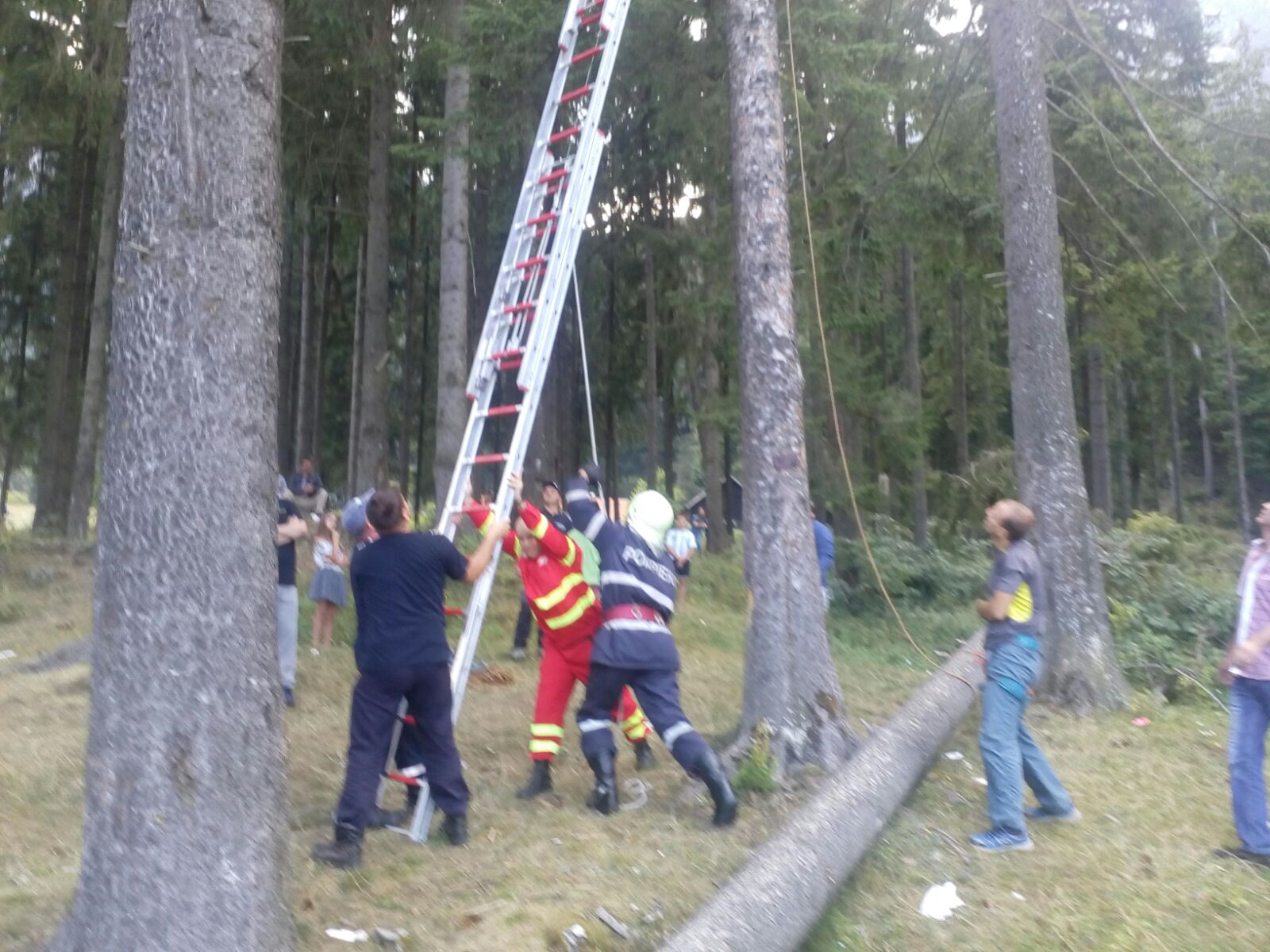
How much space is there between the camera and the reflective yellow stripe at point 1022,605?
6.23 meters

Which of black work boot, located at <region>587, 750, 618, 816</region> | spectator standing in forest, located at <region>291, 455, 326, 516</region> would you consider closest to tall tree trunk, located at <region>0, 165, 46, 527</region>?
spectator standing in forest, located at <region>291, 455, 326, 516</region>

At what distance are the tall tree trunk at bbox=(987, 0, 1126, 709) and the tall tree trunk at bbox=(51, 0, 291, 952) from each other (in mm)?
7491

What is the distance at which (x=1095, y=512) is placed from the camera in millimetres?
22109

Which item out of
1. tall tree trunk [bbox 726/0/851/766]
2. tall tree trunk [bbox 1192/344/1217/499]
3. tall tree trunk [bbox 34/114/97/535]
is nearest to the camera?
tall tree trunk [bbox 726/0/851/766]

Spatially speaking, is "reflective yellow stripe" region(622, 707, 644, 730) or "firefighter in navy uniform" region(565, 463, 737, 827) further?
"reflective yellow stripe" region(622, 707, 644, 730)

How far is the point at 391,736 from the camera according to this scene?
572cm

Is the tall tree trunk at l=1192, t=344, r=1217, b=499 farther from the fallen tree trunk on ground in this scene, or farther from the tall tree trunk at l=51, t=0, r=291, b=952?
the tall tree trunk at l=51, t=0, r=291, b=952

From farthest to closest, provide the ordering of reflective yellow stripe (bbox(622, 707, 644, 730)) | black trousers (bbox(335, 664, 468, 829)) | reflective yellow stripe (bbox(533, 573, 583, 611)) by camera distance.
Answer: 1. reflective yellow stripe (bbox(622, 707, 644, 730))
2. reflective yellow stripe (bbox(533, 573, 583, 611))
3. black trousers (bbox(335, 664, 468, 829))

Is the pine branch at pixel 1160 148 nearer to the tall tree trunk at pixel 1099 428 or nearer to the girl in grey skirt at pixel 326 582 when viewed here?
the girl in grey skirt at pixel 326 582

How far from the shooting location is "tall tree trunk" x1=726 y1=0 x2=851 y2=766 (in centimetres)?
704

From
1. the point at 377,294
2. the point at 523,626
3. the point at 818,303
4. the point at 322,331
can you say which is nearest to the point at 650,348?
the point at 377,294

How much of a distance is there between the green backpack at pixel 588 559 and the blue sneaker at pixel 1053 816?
294 centimetres

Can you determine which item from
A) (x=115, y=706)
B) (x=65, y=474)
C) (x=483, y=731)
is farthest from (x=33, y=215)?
(x=115, y=706)

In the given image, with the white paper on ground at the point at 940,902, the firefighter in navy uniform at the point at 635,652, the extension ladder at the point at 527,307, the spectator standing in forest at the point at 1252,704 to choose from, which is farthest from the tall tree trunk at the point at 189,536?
the spectator standing in forest at the point at 1252,704
